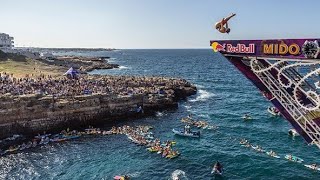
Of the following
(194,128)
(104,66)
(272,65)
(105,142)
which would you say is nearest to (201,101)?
(194,128)

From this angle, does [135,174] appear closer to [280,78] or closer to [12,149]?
[12,149]

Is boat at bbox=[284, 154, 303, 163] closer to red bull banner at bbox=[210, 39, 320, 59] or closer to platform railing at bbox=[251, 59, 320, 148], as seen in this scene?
platform railing at bbox=[251, 59, 320, 148]

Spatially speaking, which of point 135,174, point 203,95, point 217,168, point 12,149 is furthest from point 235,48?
point 203,95

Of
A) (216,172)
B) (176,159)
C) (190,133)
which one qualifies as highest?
(190,133)

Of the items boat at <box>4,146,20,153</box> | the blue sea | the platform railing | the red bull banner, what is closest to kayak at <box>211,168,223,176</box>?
the blue sea

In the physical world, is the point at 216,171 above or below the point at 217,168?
below

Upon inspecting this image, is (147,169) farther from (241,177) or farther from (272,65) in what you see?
(272,65)
